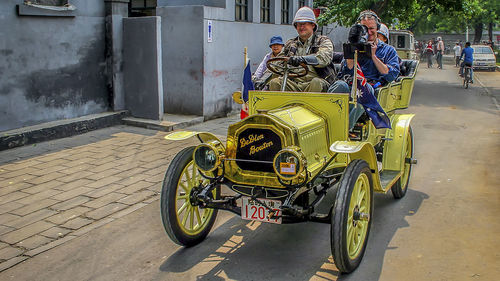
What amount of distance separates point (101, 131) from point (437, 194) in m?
6.66

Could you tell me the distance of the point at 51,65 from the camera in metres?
10.1

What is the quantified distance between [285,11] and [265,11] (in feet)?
5.02

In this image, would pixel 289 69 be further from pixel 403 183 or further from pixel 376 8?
pixel 376 8

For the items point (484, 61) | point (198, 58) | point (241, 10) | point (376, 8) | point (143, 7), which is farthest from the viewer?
point (484, 61)

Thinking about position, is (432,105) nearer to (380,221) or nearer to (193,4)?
(193,4)

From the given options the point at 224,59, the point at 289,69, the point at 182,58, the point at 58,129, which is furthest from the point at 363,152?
the point at 224,59

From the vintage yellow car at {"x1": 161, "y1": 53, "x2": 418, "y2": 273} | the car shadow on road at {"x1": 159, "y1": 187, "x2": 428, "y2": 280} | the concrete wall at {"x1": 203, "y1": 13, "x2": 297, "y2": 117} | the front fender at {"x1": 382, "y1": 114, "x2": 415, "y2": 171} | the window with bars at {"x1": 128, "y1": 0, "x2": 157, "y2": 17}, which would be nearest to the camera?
the vintage yellow car at {"x1": 161, "y1": 53, "x2": 418, "y2": 273}

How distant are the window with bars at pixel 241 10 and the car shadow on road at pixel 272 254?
8615mm

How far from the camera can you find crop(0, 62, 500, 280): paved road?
4.82m

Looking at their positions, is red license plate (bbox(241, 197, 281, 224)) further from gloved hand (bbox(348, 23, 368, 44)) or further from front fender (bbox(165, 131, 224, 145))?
gloved hand (bbox(348, 23, 368, 44))

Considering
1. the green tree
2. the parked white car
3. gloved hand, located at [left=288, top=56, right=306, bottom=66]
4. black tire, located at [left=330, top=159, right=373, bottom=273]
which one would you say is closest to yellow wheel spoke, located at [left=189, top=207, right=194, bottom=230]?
black tire, located at [left=330, top=159, right=373, bottom=273]

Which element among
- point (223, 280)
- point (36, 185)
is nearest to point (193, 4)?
point (36, 185)

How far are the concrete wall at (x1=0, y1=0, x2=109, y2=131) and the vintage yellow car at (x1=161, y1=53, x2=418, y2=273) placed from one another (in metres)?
5.31

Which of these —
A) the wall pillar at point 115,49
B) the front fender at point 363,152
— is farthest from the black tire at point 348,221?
the wall pillar at point 115,49
